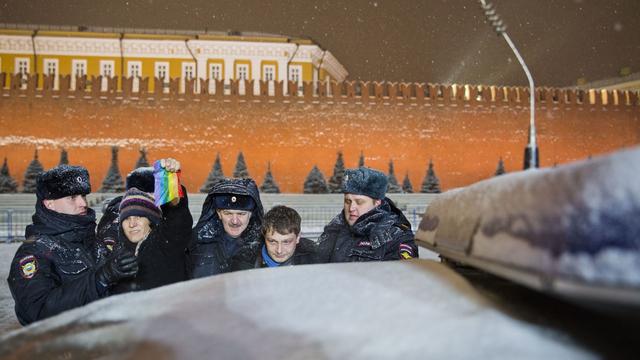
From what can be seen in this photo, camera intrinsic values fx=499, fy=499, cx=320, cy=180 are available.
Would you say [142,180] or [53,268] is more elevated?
[142,180]

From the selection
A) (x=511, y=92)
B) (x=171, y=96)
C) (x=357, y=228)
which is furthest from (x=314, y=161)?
(x=357, y=228)

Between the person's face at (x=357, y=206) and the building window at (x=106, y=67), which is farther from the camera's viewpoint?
the building window at (x=106, y=67)

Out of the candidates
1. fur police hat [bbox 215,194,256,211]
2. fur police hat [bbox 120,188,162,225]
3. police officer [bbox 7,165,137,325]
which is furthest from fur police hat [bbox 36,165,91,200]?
fur police hat [bbox 215,194,256,211]

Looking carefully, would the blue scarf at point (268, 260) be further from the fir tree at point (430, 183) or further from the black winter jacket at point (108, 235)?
the fir tree at point (430, 183)

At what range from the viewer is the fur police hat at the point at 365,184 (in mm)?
2977

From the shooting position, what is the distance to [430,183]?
18844 millimetres

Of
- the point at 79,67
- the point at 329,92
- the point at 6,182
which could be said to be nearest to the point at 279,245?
the point at 329,92

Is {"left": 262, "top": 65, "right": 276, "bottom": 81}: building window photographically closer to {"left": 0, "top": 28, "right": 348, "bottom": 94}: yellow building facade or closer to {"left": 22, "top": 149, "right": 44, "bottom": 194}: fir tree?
{"left": 0, "top": 28, "right": 348, "bottom": 94}: yellow building facade

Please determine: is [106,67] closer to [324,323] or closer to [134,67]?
[134,67]

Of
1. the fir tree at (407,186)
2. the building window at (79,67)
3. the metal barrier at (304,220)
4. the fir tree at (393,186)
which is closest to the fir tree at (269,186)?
the fir tree at (393,186)

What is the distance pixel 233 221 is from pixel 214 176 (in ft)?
51.0

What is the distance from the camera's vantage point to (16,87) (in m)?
17.6

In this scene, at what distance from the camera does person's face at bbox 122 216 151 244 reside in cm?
246

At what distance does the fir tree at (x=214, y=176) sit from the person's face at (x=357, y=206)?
1516cm
